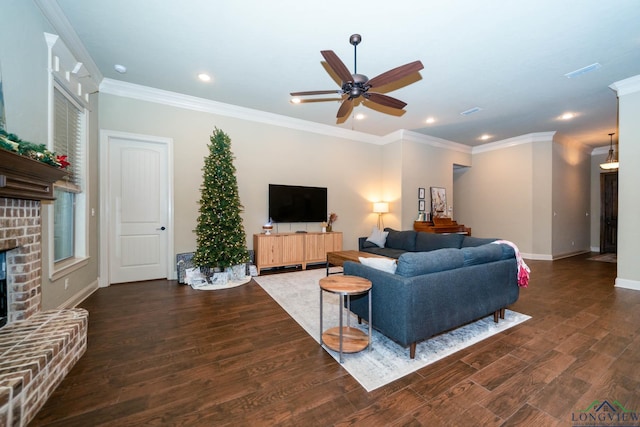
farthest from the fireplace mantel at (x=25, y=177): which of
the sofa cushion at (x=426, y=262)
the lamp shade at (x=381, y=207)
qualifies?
the lamp shade at (x=381, y=207)

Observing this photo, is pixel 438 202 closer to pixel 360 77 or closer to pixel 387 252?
pixel 387 252

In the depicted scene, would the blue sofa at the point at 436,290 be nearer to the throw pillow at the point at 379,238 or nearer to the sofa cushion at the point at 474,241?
the sofa cushion at the point at 474,241

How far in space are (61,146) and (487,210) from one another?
9415 mm

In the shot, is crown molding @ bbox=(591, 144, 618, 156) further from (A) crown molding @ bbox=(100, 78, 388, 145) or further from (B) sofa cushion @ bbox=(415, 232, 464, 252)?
(A) crown molding @ bbox=(100, 78, 388, 145)

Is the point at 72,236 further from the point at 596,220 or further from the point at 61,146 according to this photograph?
the point at 596,220

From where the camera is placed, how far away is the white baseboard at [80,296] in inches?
120

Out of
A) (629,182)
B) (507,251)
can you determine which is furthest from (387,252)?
(629,182)

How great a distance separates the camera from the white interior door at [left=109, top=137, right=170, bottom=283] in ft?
13.5

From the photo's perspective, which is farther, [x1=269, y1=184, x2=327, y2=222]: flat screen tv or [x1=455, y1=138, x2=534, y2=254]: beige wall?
[x1=455, y1=138, x2=534, y2=254]: beige wall

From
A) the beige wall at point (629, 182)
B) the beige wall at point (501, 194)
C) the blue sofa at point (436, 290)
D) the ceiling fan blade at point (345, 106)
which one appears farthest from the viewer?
the beige wall at point (501, 194)

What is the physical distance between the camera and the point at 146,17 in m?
2.67

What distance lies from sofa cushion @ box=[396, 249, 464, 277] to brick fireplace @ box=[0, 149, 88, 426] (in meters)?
2.56

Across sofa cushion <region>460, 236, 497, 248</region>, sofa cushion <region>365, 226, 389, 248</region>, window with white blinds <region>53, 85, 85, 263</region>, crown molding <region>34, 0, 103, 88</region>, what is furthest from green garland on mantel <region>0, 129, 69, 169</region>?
sofa cushion <region>365, 226, 389, 248</region>

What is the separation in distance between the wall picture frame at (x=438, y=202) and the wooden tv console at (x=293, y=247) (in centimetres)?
296
